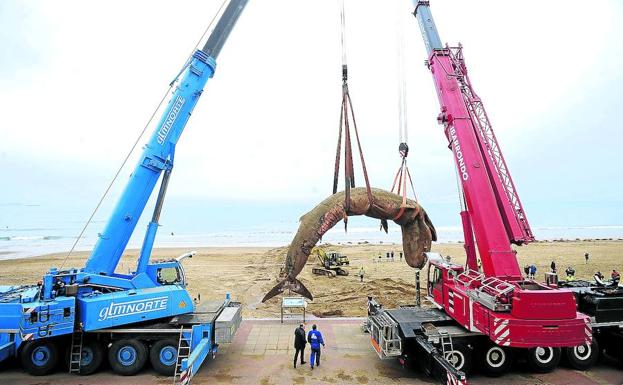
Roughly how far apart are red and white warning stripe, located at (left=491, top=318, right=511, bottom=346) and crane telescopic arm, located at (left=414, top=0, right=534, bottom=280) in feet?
4.26

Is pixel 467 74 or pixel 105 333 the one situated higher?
pixel 467 74

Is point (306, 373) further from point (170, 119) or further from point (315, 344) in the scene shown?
point (170, 119)

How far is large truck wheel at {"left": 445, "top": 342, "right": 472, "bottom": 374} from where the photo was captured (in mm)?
9000

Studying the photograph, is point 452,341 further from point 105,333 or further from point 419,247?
point 105,333

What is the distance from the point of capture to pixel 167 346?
31.2 feet

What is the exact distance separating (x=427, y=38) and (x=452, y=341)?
8.15 m

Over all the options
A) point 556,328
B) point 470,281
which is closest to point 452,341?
point 470,281

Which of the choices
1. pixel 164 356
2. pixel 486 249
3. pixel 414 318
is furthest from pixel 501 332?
pixel 164 356

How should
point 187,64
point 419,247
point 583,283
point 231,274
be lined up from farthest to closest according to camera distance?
point 231,274 < point 583,283 < point 419,247 < point 187,64

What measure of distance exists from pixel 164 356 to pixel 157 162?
484cm

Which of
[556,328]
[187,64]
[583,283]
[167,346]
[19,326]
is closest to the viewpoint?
[556,328]

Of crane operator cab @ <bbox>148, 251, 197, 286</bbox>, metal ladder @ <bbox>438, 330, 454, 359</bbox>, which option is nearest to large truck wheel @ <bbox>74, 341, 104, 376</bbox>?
crane operator cab @ <bbox>148, 251, 197, 286</bbox>

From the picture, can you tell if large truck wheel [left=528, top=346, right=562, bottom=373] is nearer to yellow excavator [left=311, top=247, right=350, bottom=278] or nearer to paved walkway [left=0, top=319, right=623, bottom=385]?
paved walkway [left=0, top=319, right=623, bottom=385]

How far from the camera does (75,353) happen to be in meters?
9.44
